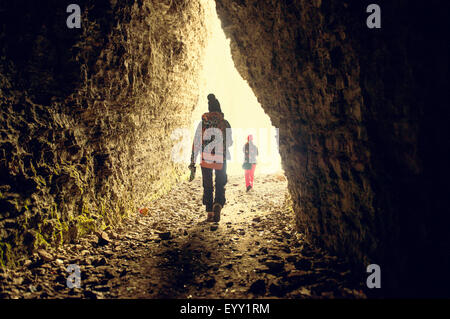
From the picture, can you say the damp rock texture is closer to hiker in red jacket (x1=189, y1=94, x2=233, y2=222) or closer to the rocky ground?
the rocky ground

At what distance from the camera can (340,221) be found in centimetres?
256

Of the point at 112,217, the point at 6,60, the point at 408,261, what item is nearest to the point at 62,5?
the point at 6,60

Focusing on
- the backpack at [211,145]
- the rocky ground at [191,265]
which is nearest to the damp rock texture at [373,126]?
the rocky ground at [191,265]

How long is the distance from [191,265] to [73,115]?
256cm

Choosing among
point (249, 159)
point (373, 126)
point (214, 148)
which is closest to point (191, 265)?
point (214, 148)

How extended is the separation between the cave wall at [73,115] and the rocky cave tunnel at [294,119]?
16mm

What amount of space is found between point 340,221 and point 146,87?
4388 mm

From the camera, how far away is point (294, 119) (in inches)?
130

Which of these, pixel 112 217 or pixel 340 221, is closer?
pixel 340 221

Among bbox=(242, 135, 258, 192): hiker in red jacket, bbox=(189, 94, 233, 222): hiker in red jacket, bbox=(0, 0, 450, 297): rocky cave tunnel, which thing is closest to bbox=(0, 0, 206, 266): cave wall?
bbox=(0, 0, 450, 297): rocky cave tunnel

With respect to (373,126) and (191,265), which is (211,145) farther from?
(373,126)

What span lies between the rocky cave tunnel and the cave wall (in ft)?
0.05
